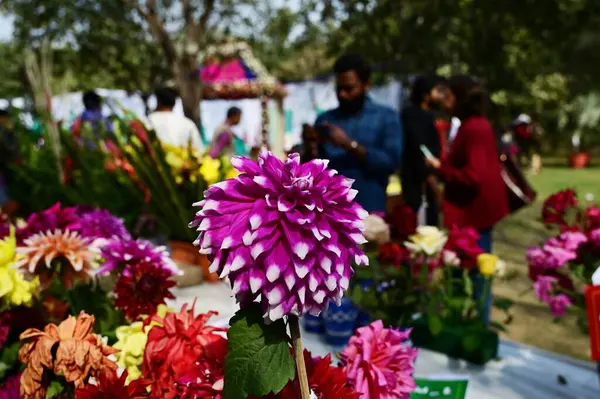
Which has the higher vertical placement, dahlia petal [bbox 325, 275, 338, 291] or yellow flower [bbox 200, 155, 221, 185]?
dahlia petal [bbox 325, 275, 338, 291]

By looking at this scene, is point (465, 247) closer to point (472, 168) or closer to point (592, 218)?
point (592, 218)

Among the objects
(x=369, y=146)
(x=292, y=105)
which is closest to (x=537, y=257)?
(x=369, y=146)

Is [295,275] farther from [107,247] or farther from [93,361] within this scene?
[107,247]

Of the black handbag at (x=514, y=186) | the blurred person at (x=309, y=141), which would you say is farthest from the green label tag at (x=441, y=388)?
the black handbag at (x=514, y=186)

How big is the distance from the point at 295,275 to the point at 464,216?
2.35m

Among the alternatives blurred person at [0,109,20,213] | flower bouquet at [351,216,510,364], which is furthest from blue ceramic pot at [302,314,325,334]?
blurred person at [0,109,20,213]

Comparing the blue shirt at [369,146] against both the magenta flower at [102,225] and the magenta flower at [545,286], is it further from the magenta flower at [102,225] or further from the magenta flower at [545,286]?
the magenta flower at [102,225]

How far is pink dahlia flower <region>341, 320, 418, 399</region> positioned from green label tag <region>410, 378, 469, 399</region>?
0.37m

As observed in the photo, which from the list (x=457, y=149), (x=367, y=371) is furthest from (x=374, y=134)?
Result: (x=367, y=371)

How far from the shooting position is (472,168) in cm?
279

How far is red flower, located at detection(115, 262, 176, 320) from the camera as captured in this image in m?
1.26

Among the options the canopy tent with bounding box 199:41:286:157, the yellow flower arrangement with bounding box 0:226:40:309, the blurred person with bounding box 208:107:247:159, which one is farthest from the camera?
the canopy tent with bounding box 199:41:286:157

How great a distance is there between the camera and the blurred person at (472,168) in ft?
9.14

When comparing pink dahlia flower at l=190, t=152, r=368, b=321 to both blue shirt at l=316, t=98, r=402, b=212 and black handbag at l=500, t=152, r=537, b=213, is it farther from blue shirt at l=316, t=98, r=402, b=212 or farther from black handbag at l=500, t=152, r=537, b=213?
black handbag at l=500, t=152, r=537, b=213
